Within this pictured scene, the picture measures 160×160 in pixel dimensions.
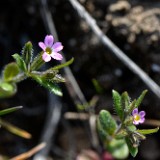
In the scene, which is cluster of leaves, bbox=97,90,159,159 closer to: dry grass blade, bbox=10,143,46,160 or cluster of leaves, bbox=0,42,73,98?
cluster of leaves, bbox=0,42,73,98

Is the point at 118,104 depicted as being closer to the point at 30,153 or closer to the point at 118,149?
the point at 118,149

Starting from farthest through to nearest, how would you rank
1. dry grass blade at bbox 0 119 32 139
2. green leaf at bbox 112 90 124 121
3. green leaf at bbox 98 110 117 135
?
dry grass blade at bbox 0 119 32 139
green leaf at bbox 98 110 117 135
green leaf at bbox 112 90 124 121

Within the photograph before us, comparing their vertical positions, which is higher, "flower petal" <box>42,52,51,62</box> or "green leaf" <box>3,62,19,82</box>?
"green leaf" <box>3,62,19,82</box>

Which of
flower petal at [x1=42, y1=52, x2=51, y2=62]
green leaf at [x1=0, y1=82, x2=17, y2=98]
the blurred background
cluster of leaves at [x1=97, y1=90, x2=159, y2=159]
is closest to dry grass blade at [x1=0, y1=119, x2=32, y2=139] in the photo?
the blurred background

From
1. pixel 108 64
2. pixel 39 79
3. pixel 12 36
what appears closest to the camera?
pixel 39 79

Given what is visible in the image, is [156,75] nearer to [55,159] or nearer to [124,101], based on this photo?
[124,101]

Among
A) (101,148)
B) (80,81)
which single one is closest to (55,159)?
(101,148)

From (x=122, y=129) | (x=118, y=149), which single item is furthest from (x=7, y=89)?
(x=118, y=149)
